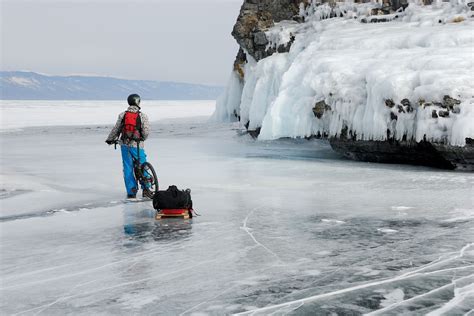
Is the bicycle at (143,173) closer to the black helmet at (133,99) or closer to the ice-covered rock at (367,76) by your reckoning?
the black helmet at (133,99)

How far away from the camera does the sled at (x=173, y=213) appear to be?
9.83 meters

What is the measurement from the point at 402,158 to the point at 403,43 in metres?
4.31

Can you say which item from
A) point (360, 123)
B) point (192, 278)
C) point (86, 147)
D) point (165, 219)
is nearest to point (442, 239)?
point (192, 278)

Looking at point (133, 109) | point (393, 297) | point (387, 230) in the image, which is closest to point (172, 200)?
point (133, 109)

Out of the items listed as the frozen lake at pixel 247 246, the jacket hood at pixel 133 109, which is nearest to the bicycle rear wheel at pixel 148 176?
the frozen lake at pixel 247 246

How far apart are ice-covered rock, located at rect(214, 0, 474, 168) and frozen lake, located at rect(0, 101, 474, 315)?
4.91 ft

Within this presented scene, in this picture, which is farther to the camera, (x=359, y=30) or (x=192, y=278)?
(x=359, y=30)

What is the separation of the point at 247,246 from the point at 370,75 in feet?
36.4

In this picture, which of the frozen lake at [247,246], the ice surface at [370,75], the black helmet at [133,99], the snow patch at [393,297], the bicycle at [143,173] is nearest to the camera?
the snow patch at [393,297]

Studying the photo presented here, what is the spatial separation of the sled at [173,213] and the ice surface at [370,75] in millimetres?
8050

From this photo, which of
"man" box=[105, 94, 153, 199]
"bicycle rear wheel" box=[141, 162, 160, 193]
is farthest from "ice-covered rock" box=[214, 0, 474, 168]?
"man" box=[105, 94, 153, 199]

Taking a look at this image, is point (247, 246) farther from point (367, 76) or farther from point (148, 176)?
point (367, 76)

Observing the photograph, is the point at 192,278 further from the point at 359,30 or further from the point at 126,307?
the point at 359,30

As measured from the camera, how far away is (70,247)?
26.3 ft
